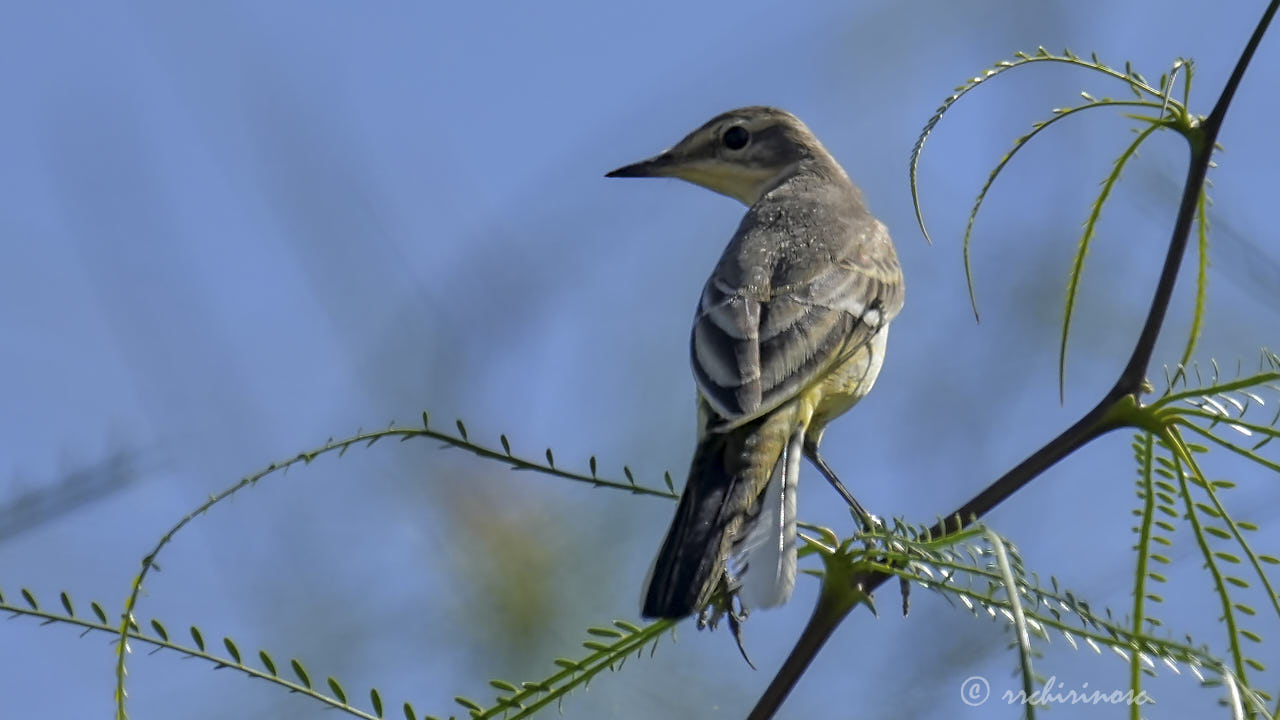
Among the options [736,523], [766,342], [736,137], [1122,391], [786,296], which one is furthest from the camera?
[736,137]

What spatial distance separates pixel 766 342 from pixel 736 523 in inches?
35.4

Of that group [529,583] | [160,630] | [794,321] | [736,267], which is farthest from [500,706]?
[736,267]

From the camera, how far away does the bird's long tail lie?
2.74 meters

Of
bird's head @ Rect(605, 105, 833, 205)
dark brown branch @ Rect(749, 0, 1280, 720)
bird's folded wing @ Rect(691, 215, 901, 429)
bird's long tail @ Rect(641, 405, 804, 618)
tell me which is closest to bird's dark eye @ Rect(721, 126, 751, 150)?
bird's head @ Rect(605, 105, 833, 205)

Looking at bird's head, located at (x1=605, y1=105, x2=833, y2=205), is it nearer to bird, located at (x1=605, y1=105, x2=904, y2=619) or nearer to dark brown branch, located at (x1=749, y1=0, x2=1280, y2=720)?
bird, located at (x1=605, y1=105, x2=904, y2=619)

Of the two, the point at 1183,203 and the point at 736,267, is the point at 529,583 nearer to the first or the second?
the point at 736,267

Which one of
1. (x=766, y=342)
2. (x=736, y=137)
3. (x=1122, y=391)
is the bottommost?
(x=766, y=342)

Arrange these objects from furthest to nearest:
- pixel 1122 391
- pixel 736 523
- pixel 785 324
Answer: pixel 785 324 → pixel 736 523 → pixel 1122 391

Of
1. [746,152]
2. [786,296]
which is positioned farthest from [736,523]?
[746,152]

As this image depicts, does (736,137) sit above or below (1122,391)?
below

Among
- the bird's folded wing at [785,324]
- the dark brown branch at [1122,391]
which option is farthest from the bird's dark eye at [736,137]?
the dark brown branch at [1122,391]

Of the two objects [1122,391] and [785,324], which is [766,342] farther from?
[1122,391]

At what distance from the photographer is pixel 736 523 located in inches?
126

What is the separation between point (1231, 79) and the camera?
224 centimetres
